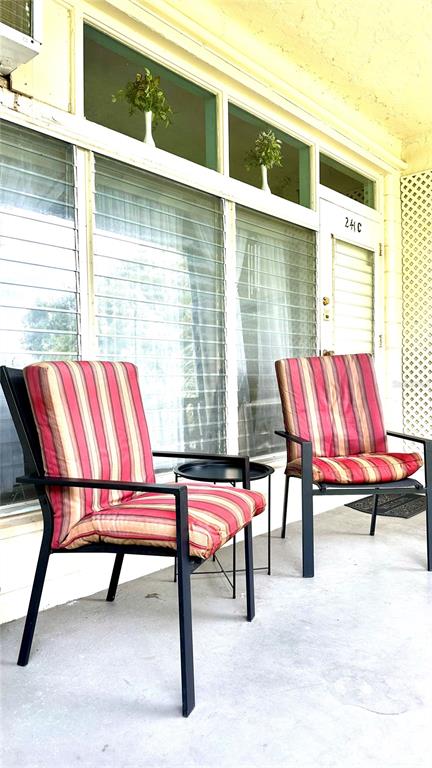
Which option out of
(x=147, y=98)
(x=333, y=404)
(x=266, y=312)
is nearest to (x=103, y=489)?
(x=333, y=404)

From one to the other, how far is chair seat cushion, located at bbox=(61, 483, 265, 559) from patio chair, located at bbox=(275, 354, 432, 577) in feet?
2.56

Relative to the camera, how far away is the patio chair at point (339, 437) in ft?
8.39

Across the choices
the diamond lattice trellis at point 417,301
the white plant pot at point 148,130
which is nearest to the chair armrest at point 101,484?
the white plant pot at point 148,130

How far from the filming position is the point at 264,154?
3564 millimetres

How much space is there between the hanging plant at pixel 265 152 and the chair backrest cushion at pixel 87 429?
185 centimetres

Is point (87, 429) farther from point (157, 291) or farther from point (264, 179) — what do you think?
point (264, 179)

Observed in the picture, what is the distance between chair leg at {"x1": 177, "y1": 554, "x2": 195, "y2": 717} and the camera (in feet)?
4.83

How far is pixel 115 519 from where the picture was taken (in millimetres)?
1654

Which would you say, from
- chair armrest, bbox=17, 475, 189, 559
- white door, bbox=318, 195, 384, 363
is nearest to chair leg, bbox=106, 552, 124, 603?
chair armrest, bbox=17, 475, 189, 559

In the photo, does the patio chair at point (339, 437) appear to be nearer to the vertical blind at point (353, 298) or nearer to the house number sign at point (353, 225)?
the vertical blind at point (353, 298)

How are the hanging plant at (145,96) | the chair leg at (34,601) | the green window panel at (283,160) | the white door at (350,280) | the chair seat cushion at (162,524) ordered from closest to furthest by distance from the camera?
the chair seat cushion at (162,524)
the chair leg at (34,601)
the hanging plant at (145,96)
the green window panel at (283,160)
the white door at (350,280)

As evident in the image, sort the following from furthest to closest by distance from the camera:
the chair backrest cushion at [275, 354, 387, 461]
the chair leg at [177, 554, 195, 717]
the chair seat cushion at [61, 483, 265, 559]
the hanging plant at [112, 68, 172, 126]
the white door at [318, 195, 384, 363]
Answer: the white door at [318, 195, 384, 363] → the chair backrest cushion at [275, 354, 387, 461] → the hanging plant at [112, 68, 172, 126] → the chair seat cushion at [61, 483, 265, 559] → the chair leg at [177, 554, 195, 717]

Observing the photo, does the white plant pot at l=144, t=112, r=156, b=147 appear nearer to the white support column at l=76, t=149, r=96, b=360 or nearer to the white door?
the white support column at l=76, t=149, r=96, b=360

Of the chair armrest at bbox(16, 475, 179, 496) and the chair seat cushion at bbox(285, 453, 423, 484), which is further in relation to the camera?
the chair seat cushion at bbox(285, 453, 423, 484)
